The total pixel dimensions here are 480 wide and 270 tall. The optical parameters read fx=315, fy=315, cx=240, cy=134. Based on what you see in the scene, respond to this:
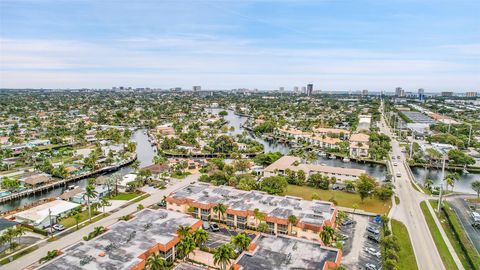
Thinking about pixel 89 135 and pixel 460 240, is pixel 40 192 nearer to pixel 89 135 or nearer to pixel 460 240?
pixel 89 135

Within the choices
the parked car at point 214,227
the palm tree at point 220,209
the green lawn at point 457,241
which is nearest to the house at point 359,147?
the green lawn at point 457,241

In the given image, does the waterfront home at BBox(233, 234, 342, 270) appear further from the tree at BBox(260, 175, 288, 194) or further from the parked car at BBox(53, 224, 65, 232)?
the parked car at BBox(53, 224, 65, 232)

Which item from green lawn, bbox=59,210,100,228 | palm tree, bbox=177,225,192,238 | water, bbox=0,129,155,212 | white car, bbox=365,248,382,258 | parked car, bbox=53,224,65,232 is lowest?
water, bbox=0,129,155,212

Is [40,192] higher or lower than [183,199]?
lower

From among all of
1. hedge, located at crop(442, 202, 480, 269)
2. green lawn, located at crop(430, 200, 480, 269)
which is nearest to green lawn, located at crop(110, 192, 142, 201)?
green lawn, located at crop(430, 200, 480, 269)

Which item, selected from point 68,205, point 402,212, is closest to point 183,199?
point 68,205

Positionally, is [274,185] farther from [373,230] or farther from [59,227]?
[59,227]
